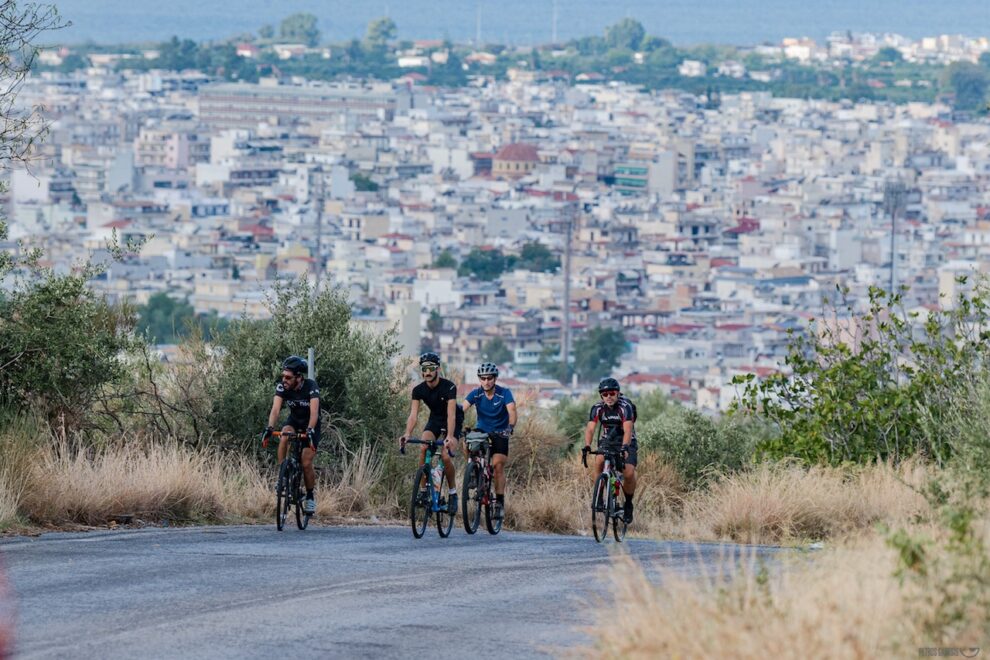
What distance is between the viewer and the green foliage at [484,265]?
13850 cm

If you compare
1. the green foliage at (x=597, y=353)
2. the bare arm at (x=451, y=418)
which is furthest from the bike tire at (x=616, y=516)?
the green foliage at (x=597, y=353)

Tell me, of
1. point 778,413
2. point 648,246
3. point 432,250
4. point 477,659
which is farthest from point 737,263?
point 477,659

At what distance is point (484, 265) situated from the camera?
139750mm

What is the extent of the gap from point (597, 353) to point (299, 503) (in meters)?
94.8

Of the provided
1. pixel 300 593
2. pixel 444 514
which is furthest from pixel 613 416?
pixel 300 593

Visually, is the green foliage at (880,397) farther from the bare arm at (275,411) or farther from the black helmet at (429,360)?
the bare arm at (275,411)

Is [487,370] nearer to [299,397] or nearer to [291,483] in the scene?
[299,397]

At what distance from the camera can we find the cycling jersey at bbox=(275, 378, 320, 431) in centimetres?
1256

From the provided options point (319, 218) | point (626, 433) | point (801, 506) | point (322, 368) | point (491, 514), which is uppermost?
point (626, 433)

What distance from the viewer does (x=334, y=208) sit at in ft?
534

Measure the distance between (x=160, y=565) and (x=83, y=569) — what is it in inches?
18.4

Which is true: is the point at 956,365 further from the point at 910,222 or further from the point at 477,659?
the point at 910,222

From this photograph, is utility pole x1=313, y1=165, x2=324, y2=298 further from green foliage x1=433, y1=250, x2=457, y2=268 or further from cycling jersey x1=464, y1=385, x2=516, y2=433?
cycling jersey x1=464, y1=385, x2=516, y2=433

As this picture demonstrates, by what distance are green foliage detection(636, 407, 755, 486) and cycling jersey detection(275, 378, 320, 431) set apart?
886 centimetres
